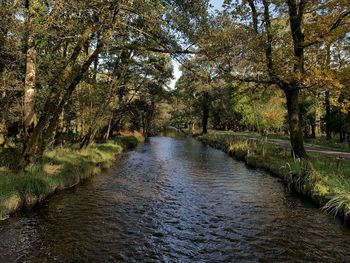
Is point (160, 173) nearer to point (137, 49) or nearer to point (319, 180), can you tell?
point (137, 49)

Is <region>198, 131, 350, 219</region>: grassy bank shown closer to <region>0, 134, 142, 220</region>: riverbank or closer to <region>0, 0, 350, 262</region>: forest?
<region>0, 0, 350, 262</region>: forest

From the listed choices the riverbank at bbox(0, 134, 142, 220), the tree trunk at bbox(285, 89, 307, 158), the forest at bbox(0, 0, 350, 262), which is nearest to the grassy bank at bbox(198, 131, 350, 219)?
the forest at bbox(0, 0, 350, 262)

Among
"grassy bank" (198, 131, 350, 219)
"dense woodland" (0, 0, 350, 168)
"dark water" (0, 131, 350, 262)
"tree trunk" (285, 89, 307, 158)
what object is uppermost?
"dense woodland" (0, 0, 350, 168)

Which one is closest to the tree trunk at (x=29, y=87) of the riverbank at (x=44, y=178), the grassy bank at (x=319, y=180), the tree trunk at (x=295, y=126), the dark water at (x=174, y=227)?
the riverbank at (x=44, y=178)

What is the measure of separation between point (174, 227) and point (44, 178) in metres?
6.08

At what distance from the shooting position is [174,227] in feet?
32.3

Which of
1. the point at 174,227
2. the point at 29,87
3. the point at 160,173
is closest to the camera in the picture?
the point at 174,227

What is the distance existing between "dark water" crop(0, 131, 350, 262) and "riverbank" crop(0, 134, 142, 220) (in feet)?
1.71

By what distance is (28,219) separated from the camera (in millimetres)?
9914

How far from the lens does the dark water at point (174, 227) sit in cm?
782

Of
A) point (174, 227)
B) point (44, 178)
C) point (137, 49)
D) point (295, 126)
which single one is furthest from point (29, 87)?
point (295, 126)

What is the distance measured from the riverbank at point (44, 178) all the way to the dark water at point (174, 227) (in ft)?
1.71

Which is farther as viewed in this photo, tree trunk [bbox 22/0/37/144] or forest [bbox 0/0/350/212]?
tree trunk [bbox 22/0/37/144]

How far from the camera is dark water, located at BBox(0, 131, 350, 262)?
7816mm
